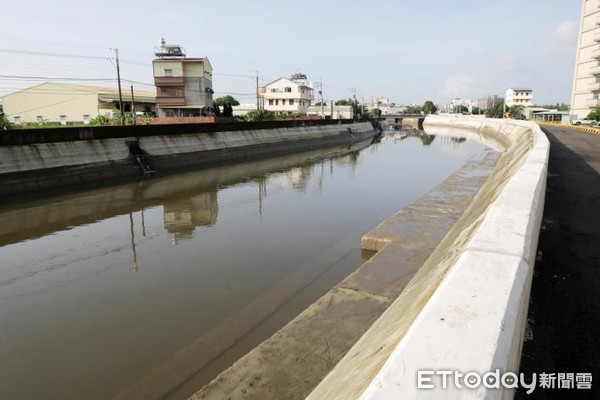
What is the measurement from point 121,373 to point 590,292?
535cm

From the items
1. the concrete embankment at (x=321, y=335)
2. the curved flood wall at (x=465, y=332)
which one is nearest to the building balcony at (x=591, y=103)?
the concrete embankment at (x=321, y=335)

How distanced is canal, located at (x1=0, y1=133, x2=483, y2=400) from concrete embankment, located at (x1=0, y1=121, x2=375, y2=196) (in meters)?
1.45

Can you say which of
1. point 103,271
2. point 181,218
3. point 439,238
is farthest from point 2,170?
point 439,238

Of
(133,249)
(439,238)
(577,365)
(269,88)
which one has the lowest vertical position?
(133,249)

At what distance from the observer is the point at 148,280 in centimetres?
781

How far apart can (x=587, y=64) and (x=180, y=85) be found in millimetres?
59879

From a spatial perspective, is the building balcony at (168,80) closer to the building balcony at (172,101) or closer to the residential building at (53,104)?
the building balcony at (172,101)

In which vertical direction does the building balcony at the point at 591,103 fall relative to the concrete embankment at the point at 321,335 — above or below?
above

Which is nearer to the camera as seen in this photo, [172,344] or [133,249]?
[172,344]

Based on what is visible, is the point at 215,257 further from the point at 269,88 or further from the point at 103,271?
the point at 269,88

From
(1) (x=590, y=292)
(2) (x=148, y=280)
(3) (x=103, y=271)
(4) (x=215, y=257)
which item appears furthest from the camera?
(4) (x=215, y=257)

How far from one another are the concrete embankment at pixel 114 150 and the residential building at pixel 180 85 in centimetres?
2265

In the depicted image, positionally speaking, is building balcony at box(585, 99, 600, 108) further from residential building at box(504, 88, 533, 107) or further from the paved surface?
residential building at box(504, 88, 533, 107)

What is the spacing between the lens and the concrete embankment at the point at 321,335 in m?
4.09
